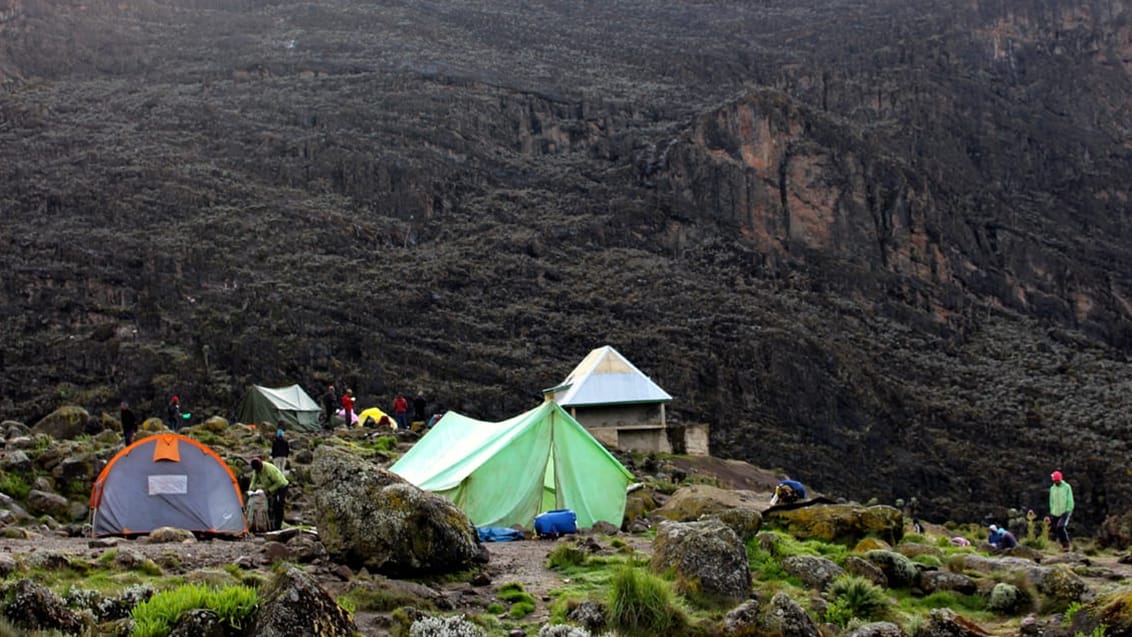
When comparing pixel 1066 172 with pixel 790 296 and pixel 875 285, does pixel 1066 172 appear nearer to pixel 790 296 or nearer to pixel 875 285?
pixel 875 285

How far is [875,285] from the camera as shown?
232ft

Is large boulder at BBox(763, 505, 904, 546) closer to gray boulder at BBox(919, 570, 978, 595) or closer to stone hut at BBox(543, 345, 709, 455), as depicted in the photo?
gray boulder at BBox(919, 570, 978, 595)

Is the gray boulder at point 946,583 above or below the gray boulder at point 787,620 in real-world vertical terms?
below

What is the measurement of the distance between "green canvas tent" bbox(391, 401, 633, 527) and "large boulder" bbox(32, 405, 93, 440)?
9312 millimetres

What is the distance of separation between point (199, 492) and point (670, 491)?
8728 mm

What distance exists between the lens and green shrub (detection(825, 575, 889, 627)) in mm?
10484

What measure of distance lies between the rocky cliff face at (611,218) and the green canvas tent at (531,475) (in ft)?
83.0

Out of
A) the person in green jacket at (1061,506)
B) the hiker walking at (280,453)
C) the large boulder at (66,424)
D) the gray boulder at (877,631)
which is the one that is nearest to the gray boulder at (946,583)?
the gray boulder at (877,631)

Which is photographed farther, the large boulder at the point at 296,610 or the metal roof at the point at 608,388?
A: the metal roof at the point at 608,388

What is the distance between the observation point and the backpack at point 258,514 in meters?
15.3

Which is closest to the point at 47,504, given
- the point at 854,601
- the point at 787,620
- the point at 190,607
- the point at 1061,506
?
the point at 190,607

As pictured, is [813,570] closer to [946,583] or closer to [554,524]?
[946,583]

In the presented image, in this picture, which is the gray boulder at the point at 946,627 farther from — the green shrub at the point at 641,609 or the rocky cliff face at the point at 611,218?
the rocky cliff face at the point at 611,218

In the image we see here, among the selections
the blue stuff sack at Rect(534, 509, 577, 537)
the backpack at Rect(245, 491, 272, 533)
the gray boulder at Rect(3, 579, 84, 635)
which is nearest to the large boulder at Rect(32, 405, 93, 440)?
the backpack at Rect(245, 491, 272, 533)
